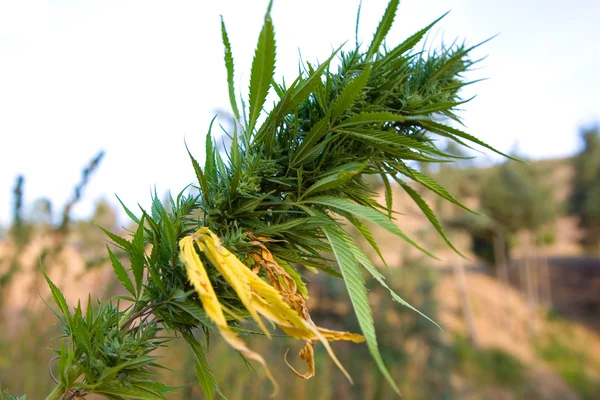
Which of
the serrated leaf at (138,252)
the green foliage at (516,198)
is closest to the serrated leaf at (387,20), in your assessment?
the serrated leaf at (138,252)

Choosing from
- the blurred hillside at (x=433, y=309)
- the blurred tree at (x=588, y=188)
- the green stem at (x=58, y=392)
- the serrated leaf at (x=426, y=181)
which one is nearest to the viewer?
the green stem at (x=58, y=392)

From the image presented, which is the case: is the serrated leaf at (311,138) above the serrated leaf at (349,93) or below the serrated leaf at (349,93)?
below

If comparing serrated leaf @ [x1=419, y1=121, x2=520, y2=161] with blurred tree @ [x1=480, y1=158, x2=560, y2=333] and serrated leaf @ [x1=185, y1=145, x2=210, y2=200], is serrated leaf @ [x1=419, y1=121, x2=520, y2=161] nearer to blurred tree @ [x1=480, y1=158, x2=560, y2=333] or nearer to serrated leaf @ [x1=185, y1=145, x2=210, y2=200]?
serrated leaf @ [x1=185, y1=145, x2=210, y2=200]

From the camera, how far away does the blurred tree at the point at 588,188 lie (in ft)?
52.7

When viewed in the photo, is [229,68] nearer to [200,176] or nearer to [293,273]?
[200,176]

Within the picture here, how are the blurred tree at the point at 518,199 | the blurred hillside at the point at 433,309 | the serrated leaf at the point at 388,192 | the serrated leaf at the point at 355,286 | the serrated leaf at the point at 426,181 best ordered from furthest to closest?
the blurred tree at the point at 518,199 < the blurred hillside at the point at 433,309 < the serrated leaf at the point at 388,192 < the serrated leaf at the point at 426,181 < the serrated leaf at the point at 355,286

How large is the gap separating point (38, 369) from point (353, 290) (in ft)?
8.50

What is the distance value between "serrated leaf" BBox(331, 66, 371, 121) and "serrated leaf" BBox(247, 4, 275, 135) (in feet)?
0.34

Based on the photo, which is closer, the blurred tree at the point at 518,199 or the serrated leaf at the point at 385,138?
the serrated leaf at the point at 385,138

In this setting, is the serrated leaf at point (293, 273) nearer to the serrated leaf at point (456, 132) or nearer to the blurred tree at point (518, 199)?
the serrated leaf at point (456, 132)

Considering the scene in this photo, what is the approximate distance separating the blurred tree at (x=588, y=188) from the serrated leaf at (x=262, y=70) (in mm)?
18608

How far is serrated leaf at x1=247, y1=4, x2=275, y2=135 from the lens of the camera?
1.86 feet

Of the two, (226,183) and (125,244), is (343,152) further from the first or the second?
(125,244)

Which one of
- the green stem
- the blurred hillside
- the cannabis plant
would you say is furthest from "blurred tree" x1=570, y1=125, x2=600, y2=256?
the green stem
